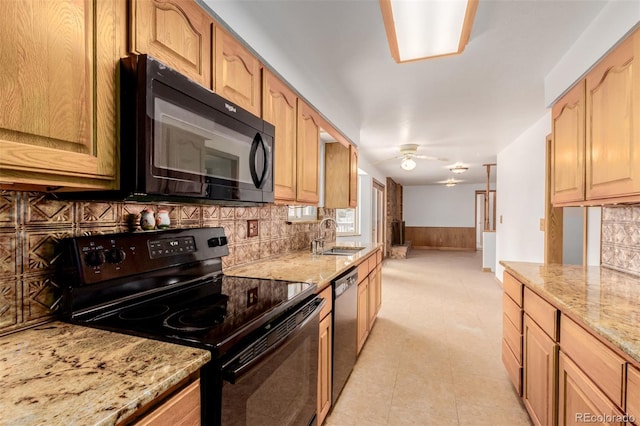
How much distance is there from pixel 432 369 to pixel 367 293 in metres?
0.76

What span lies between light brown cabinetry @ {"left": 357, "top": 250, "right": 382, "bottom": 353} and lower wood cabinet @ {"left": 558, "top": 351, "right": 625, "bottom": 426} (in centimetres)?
135

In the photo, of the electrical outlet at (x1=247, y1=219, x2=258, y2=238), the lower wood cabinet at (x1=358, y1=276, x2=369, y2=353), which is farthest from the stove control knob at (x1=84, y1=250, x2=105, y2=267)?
the lower wood cabinet at (x1=358, y1=276, x2=369, y2=353)

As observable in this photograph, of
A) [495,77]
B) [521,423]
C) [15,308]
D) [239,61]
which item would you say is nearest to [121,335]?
[15,308]

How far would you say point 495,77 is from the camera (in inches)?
95.1

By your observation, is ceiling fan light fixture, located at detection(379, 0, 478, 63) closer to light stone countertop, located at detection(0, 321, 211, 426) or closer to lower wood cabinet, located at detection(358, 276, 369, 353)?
light stone countertop, located at detection(0, 321, 211, 426)

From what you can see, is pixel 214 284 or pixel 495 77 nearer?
pixel 214 284

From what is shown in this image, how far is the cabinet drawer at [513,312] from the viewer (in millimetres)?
1931

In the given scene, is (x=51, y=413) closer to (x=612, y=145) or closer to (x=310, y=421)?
(x=310, y=421)

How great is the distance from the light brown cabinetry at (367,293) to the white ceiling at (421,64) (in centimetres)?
135

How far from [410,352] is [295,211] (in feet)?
5.38

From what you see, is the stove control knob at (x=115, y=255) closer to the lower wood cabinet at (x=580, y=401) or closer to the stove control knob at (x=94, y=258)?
the stove control knob at (x=94, y=258)

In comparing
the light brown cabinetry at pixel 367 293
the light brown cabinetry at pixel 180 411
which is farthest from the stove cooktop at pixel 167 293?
the light brown cabinetry at pixel 367 293

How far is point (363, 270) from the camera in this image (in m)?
2.60

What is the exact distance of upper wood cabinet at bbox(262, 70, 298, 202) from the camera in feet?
5.74
